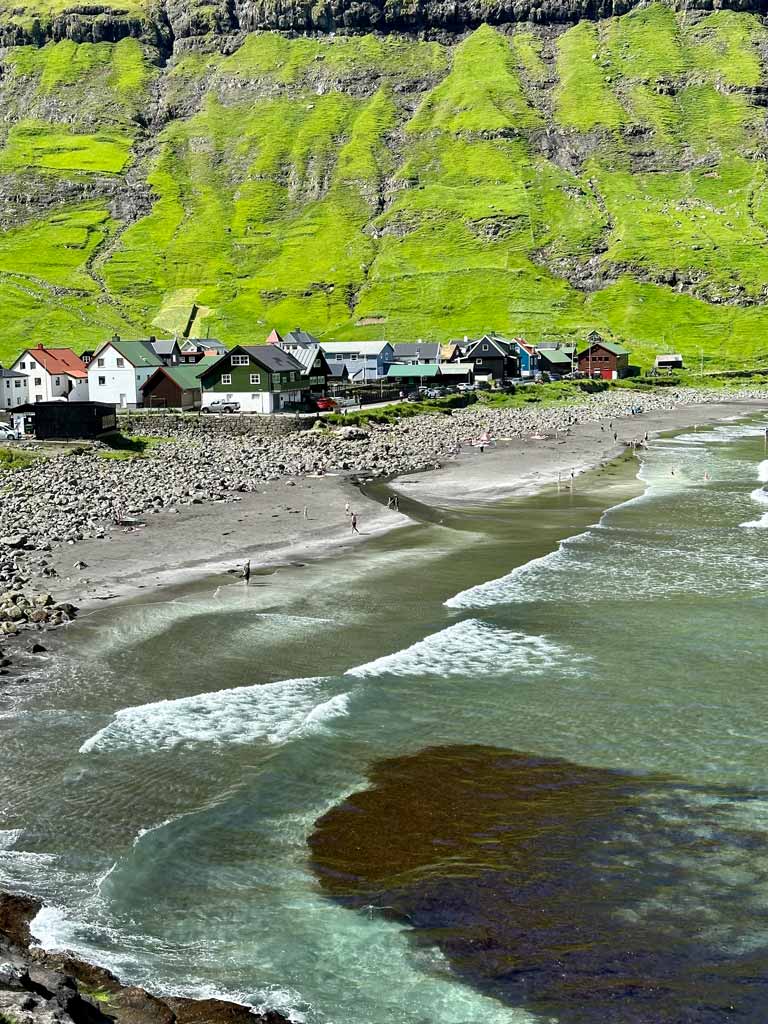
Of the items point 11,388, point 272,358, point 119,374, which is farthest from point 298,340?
point 11,388

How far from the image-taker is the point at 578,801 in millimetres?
24859

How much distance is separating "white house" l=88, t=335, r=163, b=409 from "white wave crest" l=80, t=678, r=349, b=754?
327 ft

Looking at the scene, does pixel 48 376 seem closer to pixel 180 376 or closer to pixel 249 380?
pixel 180 376

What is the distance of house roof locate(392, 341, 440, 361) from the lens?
179 meters

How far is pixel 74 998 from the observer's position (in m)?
15.3

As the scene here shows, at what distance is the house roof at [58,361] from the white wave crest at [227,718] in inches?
4164

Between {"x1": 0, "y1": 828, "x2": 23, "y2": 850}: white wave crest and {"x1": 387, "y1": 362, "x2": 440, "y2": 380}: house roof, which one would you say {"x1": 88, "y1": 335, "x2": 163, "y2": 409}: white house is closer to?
{"x1": 387, "y1": 362, "x2": 440, "y2": 380}: house roof

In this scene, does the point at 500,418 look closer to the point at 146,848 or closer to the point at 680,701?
the point at 680,701

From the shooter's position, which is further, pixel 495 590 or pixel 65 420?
pixel 65 420

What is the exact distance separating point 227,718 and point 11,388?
10728cm

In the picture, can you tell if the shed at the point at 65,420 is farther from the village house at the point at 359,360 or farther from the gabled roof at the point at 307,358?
the village house at the point at 359,360

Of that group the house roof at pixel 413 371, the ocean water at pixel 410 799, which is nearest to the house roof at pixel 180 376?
the house roof at pixel 413 371

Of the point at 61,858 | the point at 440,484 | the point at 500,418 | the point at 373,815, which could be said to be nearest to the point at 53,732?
the point at 61,858

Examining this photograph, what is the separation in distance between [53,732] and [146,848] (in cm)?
764
